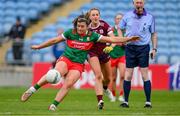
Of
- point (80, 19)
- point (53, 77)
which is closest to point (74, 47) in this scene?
point (80, 19)

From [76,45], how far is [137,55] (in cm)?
176

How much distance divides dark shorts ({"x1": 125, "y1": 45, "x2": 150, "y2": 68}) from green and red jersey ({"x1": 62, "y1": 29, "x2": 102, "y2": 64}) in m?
1.44

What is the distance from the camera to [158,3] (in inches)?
1214

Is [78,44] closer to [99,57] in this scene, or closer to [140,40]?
[140,40]

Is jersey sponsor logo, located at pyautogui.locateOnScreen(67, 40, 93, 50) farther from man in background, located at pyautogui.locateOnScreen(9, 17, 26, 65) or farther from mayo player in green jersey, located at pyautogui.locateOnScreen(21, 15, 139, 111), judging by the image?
man in background, located at pyautogui.locateOnScreen(9, 17, 26, 65)

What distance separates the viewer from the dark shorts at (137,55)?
14469mm

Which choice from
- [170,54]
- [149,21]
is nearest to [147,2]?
[170,54]

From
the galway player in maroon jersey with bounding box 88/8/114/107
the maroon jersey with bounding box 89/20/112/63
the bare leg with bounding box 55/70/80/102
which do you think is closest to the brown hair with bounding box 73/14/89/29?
the bare leg with bounding box 55/70/80/102

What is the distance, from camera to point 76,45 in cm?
1330

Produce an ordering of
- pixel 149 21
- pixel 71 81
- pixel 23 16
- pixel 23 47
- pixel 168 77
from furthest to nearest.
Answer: pixel 23 16
pixel 23 47
pixel 168 77
pixel 149 21
pixel 71 81

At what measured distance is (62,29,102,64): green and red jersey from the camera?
1322 centimetres

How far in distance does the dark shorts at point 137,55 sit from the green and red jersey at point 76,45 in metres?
1.44

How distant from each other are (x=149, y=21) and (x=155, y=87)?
1009 centimetres

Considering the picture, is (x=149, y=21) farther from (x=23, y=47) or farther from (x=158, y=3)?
(x=158, y=3)
